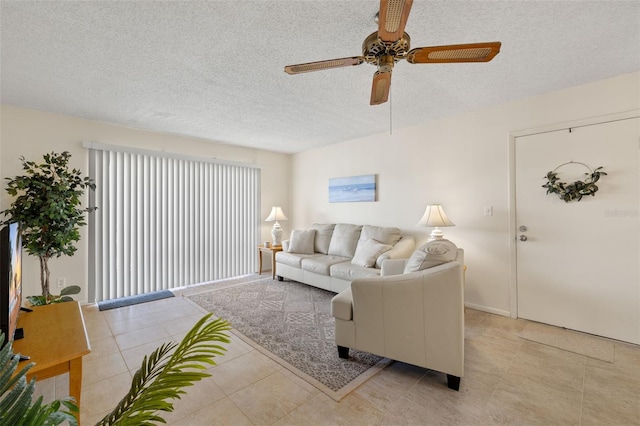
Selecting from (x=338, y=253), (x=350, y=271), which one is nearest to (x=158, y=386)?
(x=350, y=271)

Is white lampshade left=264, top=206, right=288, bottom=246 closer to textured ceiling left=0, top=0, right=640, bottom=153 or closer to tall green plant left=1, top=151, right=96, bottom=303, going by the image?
textured ceiling left=0, top=0, right=640, bottom=153

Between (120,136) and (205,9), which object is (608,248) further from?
(120,136)

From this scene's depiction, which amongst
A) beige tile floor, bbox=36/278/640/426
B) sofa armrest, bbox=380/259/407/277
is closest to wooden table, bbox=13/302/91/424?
beige tile floor, bbox=36/278/640/426

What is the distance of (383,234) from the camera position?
388 centimetres

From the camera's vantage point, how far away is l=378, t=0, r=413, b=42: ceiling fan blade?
1.18 m

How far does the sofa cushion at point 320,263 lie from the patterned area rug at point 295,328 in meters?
0.34

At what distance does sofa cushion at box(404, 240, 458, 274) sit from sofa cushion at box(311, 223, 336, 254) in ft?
8.05

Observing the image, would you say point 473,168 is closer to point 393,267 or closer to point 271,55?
point 393,267

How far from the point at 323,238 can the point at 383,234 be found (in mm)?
1139

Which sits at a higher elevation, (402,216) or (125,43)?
(125,43)

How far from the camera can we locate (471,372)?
2078mm

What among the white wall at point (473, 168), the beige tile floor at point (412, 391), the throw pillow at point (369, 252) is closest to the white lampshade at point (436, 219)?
the white wall at point (473, 168)

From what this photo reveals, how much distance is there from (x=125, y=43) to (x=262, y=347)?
8.34 ft

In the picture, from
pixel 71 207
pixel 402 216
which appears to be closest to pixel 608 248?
pixel 402 216
